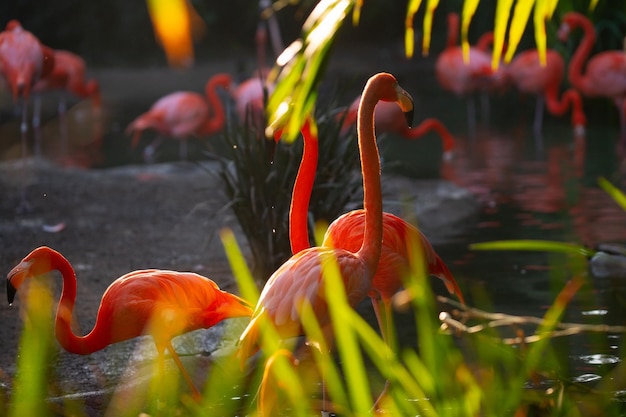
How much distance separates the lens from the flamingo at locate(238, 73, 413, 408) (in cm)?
274

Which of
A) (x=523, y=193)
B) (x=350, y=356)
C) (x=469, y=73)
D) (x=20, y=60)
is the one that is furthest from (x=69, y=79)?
(x=350, y=356)

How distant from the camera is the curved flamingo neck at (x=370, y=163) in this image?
282cm

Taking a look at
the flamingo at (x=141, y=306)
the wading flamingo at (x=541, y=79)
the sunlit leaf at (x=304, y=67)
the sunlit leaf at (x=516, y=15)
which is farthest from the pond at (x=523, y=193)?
the flamingo at (x=141, y=306)

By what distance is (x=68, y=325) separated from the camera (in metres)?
3.09

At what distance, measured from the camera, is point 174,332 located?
312cm

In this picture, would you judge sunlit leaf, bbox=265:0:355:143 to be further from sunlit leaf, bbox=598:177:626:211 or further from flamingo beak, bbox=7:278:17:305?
flamingo beak, bbox=7:278:17:305

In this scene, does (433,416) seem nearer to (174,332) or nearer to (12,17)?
(174,332)

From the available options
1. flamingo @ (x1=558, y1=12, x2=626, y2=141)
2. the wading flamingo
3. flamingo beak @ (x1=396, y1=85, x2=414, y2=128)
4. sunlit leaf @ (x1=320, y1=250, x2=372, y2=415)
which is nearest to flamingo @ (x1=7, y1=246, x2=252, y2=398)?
flamingo beak @ (x1=396, y1=85, x2=414, y2=128)

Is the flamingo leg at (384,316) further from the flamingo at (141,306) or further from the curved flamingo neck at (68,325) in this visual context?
the curved flamingo neck at (68,325)

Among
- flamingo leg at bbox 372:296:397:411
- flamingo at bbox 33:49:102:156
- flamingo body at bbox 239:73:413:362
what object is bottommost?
flamingo at bbox 33:49:102:156

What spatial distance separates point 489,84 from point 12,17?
8.06 m

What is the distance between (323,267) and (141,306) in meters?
0.66

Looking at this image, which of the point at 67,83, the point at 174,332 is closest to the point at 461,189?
the point at 174,332

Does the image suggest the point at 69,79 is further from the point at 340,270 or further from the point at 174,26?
the point at 174,26
